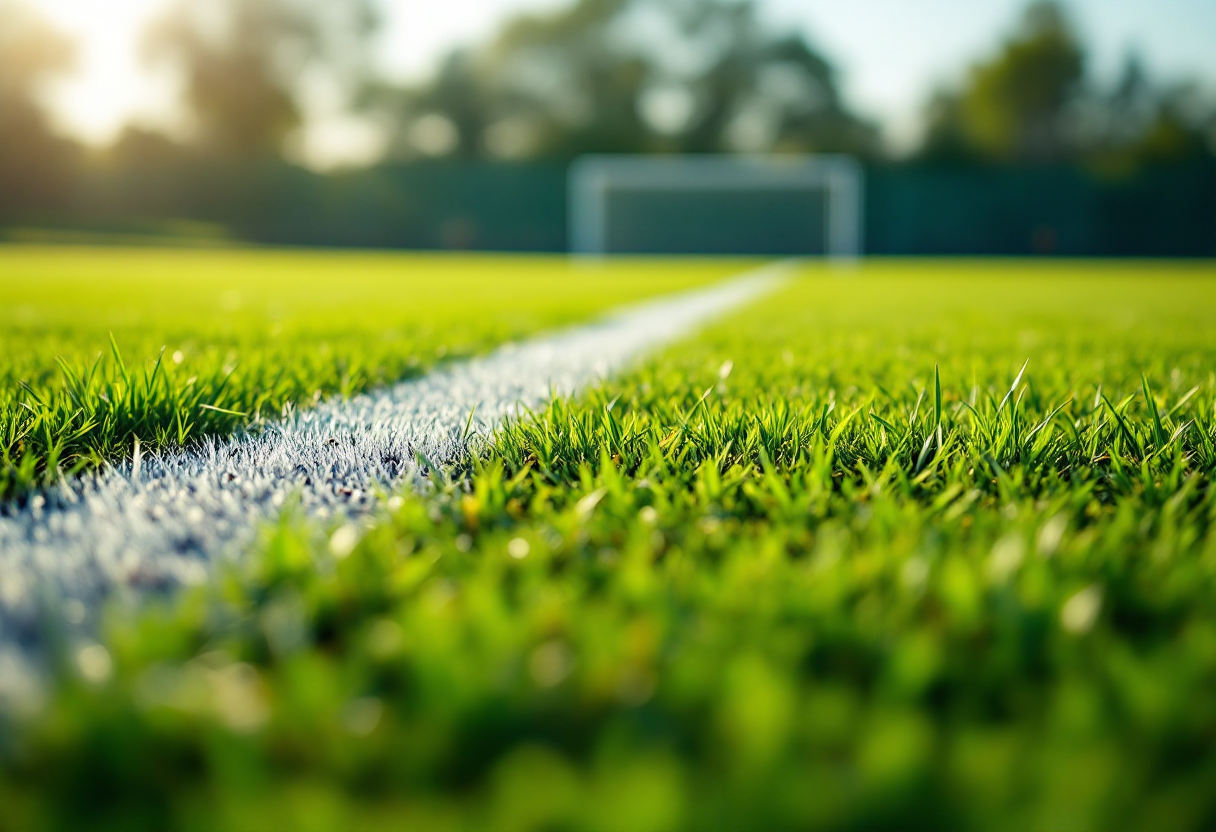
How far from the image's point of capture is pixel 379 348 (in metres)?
2.76

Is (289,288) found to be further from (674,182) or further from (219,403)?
(674,182)

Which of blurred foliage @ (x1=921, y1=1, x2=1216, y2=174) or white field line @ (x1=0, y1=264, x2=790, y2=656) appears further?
blurred foliage @ (x1=921, y1=1, x2=1216, y2=174)

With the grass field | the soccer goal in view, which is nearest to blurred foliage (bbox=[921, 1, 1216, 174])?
the soccer goal

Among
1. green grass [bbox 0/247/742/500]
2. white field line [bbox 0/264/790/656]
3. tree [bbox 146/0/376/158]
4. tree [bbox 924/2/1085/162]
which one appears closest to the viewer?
white field line [bbox 0/264/790/656]

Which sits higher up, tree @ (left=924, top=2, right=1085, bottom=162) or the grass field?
tree @ (left=924, top=2, right=1085, bottom=162)

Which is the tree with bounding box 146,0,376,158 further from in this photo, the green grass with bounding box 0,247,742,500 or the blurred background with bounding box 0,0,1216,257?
the green grass with bounding box 0,247,742,500

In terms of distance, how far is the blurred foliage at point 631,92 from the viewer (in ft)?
111

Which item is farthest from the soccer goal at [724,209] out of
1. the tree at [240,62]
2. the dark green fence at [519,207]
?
the tree at [240,62]

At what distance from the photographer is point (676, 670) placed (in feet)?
1.99

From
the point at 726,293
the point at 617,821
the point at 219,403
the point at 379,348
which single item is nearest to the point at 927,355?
the point at 379,348

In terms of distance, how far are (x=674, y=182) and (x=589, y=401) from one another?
70.5 ft

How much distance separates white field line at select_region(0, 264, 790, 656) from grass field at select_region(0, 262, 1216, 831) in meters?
0.10

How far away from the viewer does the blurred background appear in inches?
1005

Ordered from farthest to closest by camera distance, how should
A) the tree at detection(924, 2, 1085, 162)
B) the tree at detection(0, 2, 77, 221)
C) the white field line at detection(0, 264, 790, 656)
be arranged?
1. the tree at detection(924, 2, 1085, 162)
2. the tree at detection(0, 2, 77, 221)
3. the white field line at detection(0, 264, 790, 656)
